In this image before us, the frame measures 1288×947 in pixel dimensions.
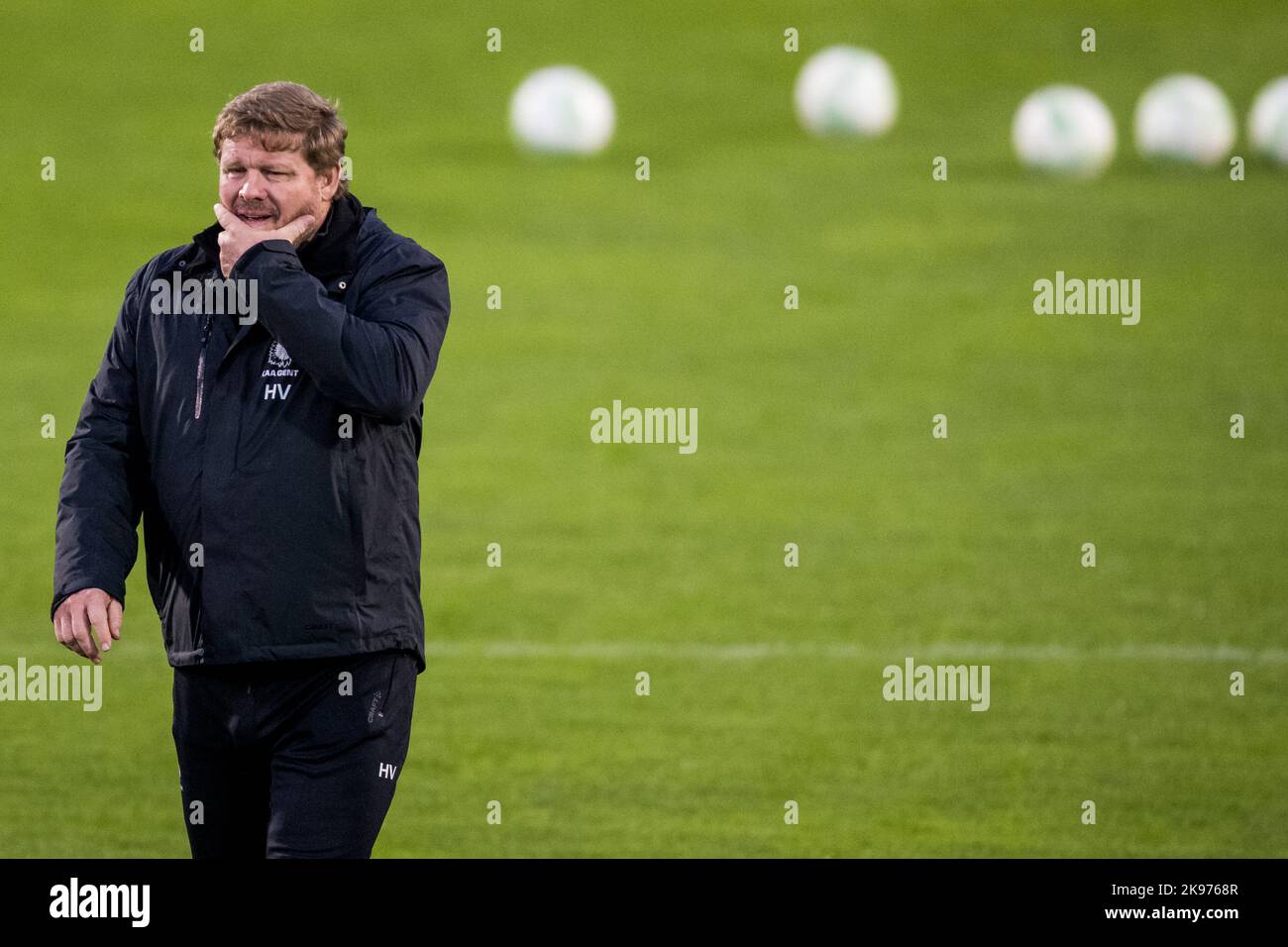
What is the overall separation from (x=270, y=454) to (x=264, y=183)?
2.04 feet

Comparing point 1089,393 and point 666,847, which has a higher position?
point 1089,393

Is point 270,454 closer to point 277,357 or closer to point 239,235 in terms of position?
point 277,357

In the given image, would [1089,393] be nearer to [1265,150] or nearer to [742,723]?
[1265,150]

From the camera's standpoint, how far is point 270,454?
478 centimetres

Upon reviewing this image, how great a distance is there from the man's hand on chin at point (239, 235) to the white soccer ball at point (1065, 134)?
2286cm

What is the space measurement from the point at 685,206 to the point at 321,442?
71.1 ft

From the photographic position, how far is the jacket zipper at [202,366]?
4848 mm

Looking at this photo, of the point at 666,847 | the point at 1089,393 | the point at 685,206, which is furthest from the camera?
the point at 685,206

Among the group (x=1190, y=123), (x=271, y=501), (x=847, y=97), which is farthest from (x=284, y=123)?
(x=847, y=97)

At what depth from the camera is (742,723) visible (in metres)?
10.8

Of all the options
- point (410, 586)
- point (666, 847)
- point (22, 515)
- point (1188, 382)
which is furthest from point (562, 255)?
point (410, 586)

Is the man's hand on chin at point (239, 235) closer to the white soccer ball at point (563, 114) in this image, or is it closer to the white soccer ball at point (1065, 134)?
the white soccer ball at point (1065, 134)
